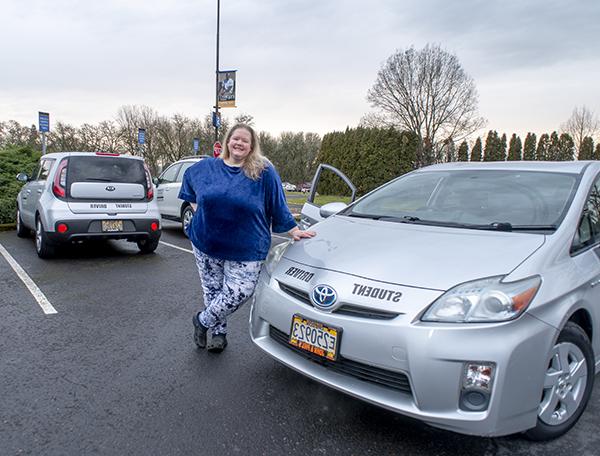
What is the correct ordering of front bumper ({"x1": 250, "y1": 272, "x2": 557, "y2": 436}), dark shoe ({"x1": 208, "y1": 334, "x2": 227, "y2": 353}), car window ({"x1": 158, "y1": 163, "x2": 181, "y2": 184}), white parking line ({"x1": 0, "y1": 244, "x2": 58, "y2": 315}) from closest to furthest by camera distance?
front bumper ({"x1": 250, "y1": 272, "x2": 557, "y2": 436})
dark shoe ({"x1": 208, "y1": 334, "x2": 227, "y2": 353})
white parking line ({"x1": 0, "y1": 244, "x2": 58, "y2": 315})
car window ({"x1": 158, "y1": 163, "x2": 181, "y2": 184})

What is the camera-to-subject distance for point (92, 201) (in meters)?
6.46

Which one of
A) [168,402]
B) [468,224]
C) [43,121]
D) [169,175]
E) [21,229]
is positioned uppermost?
[43,121]

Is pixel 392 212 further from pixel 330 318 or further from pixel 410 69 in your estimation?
pixel 410 69

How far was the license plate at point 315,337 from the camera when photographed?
7.57 ft

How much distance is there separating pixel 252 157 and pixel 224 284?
36.1 inches

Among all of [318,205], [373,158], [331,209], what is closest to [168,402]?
[331,209]

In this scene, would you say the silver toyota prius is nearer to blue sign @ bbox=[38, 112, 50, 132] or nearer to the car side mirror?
the car side mirror

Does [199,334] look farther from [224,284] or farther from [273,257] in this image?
[273,257]

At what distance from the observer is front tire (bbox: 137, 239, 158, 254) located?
23.7 feet

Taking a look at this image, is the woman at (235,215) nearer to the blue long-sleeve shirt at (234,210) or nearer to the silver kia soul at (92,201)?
the blue long-sleeve shirt at (234,210)

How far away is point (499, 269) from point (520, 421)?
2.27 ft

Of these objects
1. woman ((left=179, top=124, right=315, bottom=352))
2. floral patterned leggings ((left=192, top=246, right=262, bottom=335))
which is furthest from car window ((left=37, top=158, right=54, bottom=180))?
floral patterned leggings ((left=192, top=246, right=262, bottom=335))

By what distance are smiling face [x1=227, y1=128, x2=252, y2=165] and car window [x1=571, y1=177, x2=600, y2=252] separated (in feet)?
6.75

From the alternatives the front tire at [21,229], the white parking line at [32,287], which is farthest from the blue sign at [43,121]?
the white parking line at [32,287]
